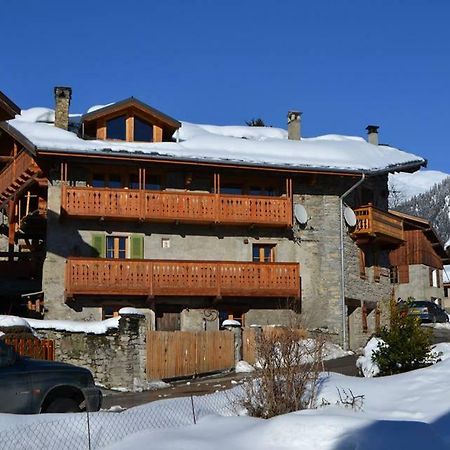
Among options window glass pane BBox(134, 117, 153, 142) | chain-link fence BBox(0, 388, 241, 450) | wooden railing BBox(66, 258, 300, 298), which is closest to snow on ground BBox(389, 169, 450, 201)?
window glass pane BBox(134, 117, 153, 142)

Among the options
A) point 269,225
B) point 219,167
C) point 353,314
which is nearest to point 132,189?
point 219,167

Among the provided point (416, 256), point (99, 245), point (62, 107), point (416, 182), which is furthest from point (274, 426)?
point (416, 182)

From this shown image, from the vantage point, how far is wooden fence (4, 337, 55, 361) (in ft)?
63.2

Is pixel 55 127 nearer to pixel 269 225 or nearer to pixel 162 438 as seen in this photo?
pixel 269 225

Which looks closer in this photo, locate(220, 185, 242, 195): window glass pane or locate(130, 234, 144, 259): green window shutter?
locate(130, 234, 144, 259): green window shutter

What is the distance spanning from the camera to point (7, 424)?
966 cm

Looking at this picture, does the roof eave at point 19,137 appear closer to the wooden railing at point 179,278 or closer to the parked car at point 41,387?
the wooden railing at point 179,278

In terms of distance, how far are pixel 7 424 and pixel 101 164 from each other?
66.8 feet

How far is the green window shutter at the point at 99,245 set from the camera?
2890 cm

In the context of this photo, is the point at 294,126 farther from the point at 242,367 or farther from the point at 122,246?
the point at 242,367

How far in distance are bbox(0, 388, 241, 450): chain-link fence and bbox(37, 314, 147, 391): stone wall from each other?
891 centimetres

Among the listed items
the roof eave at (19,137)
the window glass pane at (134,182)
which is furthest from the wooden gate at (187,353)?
the roof eave at (19,137)

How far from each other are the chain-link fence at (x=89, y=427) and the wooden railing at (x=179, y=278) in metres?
15.3

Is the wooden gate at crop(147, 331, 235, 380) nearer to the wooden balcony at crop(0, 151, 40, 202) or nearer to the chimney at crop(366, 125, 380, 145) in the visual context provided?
the wooden balcony at crop(0, 151, 40, 202)
